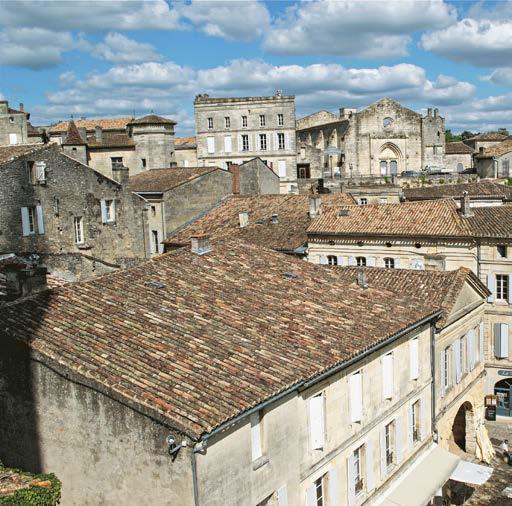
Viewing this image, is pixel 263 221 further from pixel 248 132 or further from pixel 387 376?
pixel 248 132

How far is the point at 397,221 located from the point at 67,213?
15.7 m

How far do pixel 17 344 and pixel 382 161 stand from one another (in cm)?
7458

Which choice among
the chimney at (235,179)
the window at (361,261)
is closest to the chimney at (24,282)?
the window at (361,261)

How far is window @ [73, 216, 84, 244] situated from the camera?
3429 centimetres

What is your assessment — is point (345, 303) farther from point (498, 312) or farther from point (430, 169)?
point (430, 169)

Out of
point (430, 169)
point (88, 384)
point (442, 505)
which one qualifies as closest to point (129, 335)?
point (88, 384)

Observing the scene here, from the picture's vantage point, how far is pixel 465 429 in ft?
84.0

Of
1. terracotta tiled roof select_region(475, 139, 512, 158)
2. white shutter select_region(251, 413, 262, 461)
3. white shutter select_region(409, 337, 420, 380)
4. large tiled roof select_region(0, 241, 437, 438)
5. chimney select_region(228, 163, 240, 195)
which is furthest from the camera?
terracotta tiled roof select_region(475, 139, 512, 158)

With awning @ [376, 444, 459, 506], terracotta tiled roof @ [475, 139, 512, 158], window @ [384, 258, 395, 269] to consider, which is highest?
terracotta tiled roof @ [475, 139, 512, 158]

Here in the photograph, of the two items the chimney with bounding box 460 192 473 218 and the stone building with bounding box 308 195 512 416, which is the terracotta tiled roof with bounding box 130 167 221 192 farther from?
the chimney with bounding box 460 192 473 218

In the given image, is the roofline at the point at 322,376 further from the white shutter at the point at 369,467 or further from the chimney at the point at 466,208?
the chimney at the point at 466,208

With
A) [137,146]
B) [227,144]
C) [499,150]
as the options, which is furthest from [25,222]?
[499,150]

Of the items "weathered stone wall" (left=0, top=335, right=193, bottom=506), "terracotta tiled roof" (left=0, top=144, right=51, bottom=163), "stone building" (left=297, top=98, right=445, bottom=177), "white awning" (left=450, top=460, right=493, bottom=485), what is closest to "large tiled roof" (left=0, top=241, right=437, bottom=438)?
"weathered stone wall" (left=0, top=335, right=193, bottom=506)

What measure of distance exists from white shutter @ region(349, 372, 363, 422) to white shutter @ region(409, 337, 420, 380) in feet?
10.1
